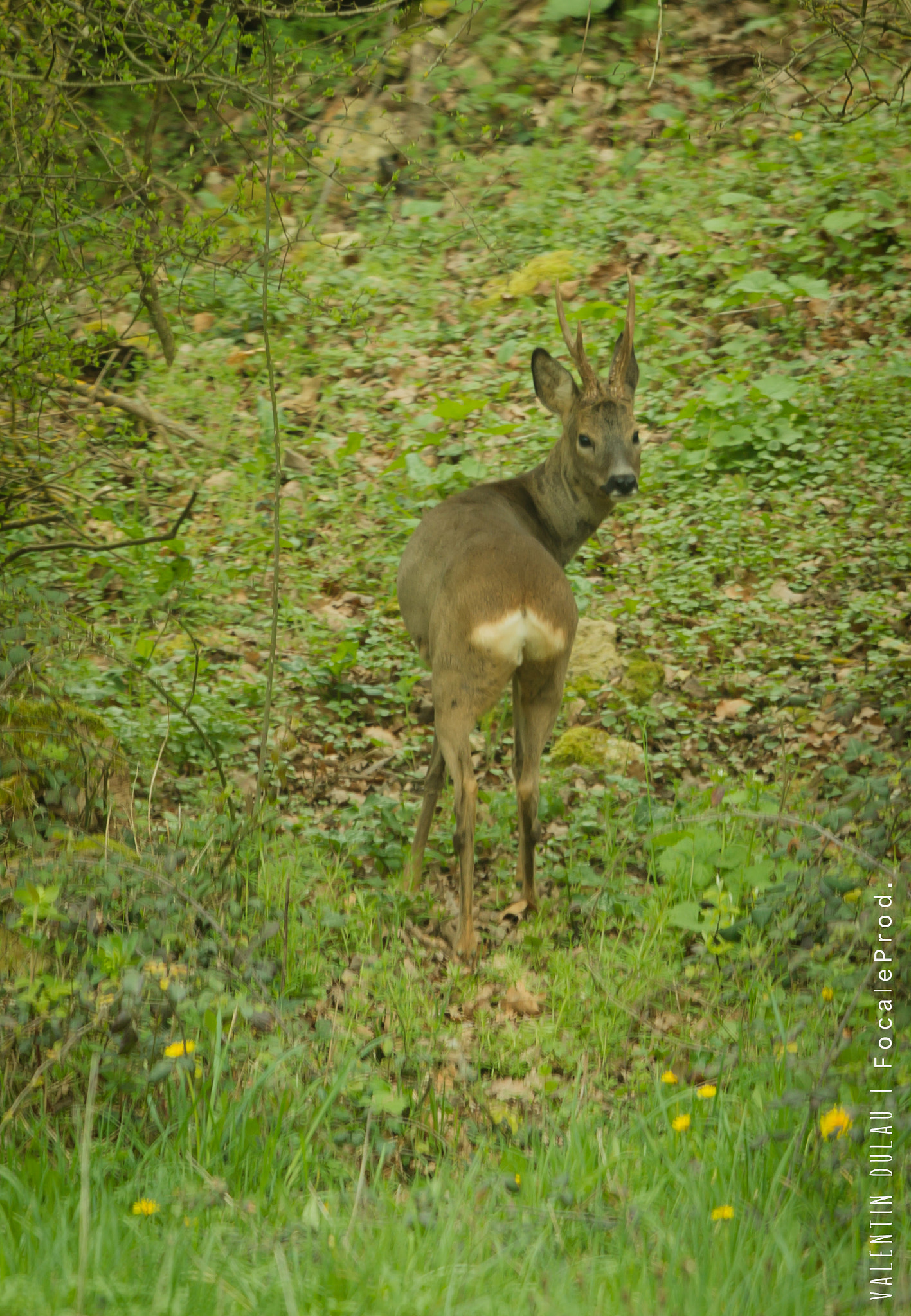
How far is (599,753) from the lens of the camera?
606cm

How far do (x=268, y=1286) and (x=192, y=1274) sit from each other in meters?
0.15

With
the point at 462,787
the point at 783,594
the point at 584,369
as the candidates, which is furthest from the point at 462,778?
the point at 783,594

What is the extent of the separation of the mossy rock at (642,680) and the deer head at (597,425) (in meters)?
1.31

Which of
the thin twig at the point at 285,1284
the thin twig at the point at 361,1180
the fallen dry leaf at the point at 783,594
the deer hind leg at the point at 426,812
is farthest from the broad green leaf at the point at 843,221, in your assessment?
the thin twig at the point at 285,1284

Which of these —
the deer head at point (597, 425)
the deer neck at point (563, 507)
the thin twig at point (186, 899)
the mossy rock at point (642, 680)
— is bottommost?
the thin twig at point (186, 899)

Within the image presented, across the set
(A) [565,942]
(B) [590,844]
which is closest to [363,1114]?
(A) [565,942]

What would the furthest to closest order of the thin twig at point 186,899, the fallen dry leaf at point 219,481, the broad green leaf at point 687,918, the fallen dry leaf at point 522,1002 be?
the fallen dry leaf at point 219,481, the broad green leaf at point 687,918, the fallen dry leaf at point 522,1002, the thin twig at point 186,899

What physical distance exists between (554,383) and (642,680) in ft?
5.72

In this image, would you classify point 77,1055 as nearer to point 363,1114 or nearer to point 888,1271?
point 363,1114

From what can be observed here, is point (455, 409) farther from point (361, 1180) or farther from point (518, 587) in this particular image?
point (361, 1180)

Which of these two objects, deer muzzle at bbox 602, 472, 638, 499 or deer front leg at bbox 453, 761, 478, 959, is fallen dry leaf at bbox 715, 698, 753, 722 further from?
deer front leg at bbox 453, 761, 478, 959

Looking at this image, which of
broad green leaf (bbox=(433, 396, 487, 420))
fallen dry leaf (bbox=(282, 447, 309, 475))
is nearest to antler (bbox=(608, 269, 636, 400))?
broad green leaf (bbox=(433, 396, 487, 420))

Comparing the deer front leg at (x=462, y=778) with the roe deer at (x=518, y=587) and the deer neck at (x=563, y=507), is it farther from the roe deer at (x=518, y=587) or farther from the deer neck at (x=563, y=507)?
the deer neck at (x=563, y=507)

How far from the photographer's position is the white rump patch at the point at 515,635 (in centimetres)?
453
